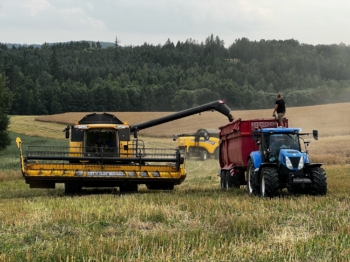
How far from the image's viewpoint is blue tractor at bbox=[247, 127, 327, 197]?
41.1 feet

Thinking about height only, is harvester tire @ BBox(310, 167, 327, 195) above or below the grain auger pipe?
below

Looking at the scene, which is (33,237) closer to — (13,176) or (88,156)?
(88,156)

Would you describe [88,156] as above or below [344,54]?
below

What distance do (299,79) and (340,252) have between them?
300 ft

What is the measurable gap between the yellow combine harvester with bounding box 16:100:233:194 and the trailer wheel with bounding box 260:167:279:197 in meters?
3.02

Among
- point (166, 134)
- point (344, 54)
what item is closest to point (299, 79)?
point (344, 54)

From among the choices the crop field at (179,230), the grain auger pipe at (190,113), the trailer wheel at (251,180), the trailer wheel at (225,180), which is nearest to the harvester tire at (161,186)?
the trailer wheel at (225,180)

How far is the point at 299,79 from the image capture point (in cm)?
9488

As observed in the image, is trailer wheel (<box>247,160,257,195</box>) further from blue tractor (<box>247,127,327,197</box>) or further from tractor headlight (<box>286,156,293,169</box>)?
tractor headlight (<box>286,156,293,169</box>)

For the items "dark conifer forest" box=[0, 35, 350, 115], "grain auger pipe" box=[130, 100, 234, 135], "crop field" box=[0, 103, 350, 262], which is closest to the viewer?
"crop field" box=[0, 103, 350, 262]

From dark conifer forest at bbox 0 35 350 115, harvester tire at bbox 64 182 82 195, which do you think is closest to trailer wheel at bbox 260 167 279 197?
harvester tire at bbox 64 182 82 195

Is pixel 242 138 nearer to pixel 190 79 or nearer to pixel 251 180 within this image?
pixel 251 180

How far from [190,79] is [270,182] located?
97.7 m

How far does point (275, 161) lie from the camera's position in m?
13.4
